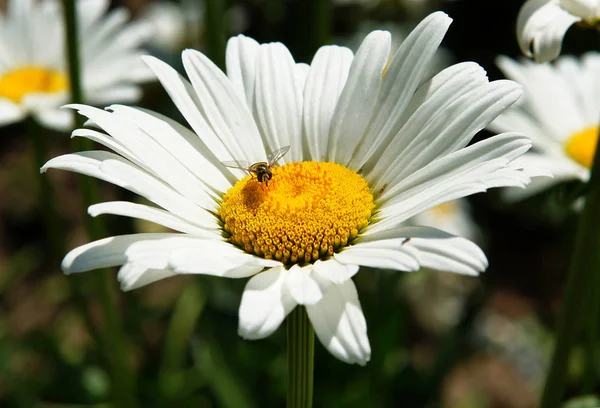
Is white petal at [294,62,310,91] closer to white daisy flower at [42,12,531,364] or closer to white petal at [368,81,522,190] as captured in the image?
white daisy flower at [42,12,531,364]

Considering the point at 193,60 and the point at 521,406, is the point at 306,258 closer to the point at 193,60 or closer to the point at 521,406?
the point at 193,60

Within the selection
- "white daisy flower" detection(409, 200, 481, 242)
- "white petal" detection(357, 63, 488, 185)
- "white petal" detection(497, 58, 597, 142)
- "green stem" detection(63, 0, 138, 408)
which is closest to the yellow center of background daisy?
"white daisy flower" detection(409, 200, 481, 242)

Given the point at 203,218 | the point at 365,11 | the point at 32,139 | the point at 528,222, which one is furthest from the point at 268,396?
the point at 365,11

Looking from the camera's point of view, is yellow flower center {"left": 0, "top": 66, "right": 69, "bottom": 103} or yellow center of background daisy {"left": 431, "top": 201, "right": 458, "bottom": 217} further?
yellow center of background daisy {"left": 431, "top": 201, "right": 458, "bottom": 217}

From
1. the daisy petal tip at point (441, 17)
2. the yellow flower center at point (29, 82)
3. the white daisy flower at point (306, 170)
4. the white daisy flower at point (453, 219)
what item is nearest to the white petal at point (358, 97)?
the white daisy flower at point (306, 170)

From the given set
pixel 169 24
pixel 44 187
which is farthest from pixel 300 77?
pixel 169 24

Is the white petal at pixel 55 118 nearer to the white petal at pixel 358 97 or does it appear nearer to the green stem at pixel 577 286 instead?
the white petal at pixel 358 97

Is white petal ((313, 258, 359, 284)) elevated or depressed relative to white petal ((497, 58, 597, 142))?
depressed
